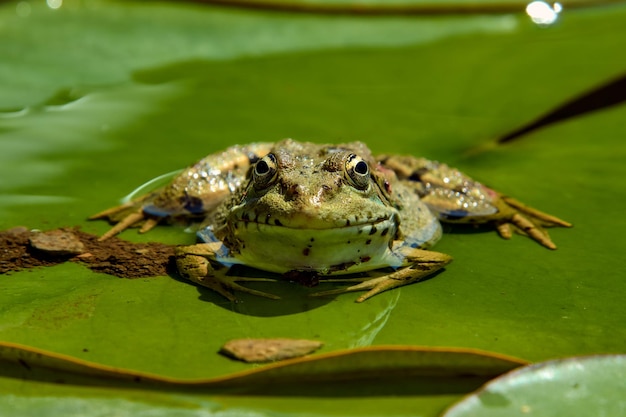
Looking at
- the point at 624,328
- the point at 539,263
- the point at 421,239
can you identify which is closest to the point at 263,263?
the point at 421,239

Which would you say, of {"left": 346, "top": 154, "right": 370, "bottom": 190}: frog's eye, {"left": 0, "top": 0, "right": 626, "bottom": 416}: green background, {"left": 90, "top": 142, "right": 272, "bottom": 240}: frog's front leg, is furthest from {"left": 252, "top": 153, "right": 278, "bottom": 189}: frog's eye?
{"left": 90, "top": 142, "right": 272, "bottom": 240}: frog's front leg

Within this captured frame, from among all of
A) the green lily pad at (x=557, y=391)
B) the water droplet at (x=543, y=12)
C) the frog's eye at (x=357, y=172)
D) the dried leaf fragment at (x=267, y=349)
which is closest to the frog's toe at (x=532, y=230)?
the frog's eye at (x=357, y=172)

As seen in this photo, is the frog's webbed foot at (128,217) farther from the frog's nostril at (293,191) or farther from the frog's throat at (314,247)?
the frog's nostril at (293,191)

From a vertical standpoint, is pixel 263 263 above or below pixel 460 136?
below

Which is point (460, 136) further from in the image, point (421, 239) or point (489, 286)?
point (489, 286)

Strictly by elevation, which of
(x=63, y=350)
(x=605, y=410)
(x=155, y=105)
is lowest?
(x=63, y=350)

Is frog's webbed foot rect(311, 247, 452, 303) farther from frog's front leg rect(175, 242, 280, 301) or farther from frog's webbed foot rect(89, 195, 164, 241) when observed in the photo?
frog's webbed foot rect(89, 195, 164, 241)

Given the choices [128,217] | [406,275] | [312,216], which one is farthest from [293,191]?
[128,217]
